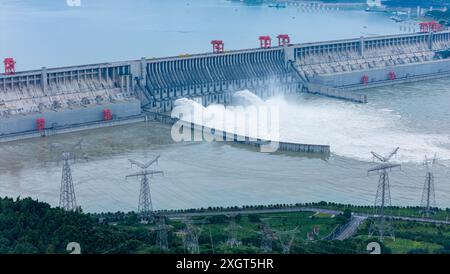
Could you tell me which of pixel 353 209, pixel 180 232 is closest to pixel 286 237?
pixel 180 232

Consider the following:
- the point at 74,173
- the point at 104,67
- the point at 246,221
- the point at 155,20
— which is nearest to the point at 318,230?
the point at 246,221

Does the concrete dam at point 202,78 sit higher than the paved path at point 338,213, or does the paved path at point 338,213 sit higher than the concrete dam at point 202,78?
the concrete dam at point 202,78

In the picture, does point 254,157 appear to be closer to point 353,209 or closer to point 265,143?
point 265,143

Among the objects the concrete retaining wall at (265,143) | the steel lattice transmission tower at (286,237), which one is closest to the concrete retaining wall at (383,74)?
the concrete retaining wall at (265,143)

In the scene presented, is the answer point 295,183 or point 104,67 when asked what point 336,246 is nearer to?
point 295,183

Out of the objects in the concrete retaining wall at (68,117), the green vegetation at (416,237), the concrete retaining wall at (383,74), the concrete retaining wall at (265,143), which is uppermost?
the concrete retaining wall at (383,74)

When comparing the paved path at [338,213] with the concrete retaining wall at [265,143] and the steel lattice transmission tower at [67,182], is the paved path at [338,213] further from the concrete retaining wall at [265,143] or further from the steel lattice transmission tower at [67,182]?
the concrete retaining wall at [265,143]

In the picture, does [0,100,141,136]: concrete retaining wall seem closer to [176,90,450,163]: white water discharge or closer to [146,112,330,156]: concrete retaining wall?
[176,90,450,163]: white water discharge
